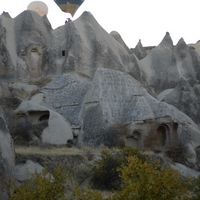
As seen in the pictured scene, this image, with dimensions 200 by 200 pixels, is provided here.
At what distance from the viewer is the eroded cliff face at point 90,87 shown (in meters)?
24.0

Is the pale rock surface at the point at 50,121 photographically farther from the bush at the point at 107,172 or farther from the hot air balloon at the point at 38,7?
the hot air balloon at the point at 38,7

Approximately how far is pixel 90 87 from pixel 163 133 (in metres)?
3.88

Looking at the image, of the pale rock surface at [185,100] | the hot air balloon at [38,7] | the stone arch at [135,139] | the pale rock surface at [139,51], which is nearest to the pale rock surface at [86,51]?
the pale rock surface at [185,100]

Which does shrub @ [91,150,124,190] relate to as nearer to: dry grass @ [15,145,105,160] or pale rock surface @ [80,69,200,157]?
dry grass @ [15,145,105,160]

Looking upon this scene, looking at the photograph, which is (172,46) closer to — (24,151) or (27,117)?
(27,117)

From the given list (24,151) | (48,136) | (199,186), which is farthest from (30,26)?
(199,186)

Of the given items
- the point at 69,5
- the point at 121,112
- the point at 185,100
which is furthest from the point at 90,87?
the point at 69,5

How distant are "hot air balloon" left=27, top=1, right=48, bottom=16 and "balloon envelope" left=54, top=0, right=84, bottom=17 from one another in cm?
719

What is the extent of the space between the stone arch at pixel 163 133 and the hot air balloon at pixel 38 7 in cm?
2043

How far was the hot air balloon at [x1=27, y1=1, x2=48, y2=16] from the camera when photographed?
43.1m

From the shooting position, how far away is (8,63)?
31688mm

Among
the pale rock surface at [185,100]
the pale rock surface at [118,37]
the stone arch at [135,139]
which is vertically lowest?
the stone arch at [135,139]

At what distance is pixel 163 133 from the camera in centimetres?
2544

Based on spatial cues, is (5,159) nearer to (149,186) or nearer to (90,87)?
(149,186)
